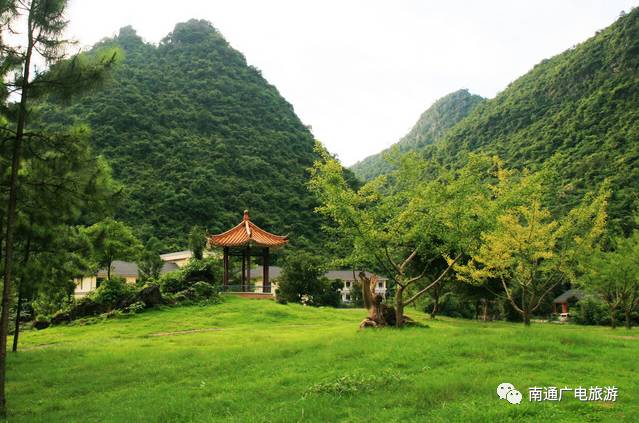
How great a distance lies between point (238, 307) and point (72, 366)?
13220 millimetres

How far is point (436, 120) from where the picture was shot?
12094 cm

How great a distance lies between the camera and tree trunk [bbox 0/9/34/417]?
827 cm

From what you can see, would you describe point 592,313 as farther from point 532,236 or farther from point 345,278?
point 345,278

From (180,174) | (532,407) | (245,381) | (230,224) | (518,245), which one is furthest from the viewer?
(180,174)

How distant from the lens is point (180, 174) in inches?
2320

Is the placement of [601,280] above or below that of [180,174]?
below

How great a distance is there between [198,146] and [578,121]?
151ft

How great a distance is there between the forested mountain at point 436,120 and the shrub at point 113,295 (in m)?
84.0

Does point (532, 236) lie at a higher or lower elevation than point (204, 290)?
higher

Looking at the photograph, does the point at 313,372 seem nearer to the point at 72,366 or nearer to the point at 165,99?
the point at 72,366

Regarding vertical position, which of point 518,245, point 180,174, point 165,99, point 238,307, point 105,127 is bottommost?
point 238,307

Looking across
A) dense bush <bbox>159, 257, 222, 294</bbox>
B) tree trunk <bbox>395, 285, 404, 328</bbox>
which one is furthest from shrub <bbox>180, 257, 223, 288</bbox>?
tree trunk <bbox>395, 285, 404, 328</bbox>

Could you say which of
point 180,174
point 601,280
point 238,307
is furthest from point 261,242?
point 180,174

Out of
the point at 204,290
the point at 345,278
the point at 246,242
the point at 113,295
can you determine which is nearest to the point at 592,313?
the point at 246,242
